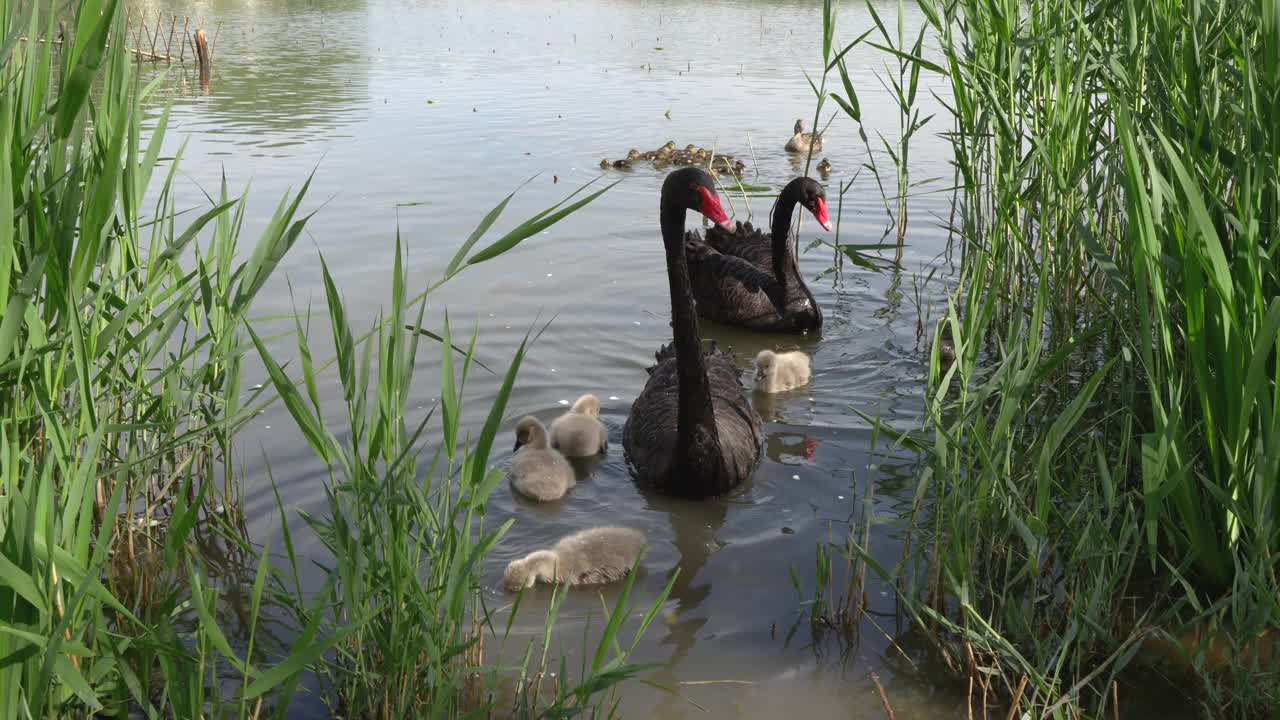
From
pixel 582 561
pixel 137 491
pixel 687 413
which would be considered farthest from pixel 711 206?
pixel 137 491

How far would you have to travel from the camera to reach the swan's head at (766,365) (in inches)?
214

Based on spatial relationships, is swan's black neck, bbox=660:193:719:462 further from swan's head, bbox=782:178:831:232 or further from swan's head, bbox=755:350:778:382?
swan's head, bbox=782:178:831:232

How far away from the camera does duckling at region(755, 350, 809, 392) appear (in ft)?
17.8

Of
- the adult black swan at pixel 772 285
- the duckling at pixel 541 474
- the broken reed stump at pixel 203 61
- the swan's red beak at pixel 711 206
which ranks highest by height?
the broken reed stump at pixel 203 61

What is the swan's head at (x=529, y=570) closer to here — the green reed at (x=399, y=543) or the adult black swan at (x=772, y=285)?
the green reed at (x=399, y=543)

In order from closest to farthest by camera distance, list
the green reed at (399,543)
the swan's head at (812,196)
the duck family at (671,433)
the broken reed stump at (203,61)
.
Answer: the green reed at (399,543)
the duck family at (671,433)
the swan's head at (812,196)
the broken reed stump at (203,61)

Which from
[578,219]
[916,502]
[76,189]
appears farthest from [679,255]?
[578,219]

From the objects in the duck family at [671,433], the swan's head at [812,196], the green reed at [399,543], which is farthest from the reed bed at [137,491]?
the swan's head at [812,196]

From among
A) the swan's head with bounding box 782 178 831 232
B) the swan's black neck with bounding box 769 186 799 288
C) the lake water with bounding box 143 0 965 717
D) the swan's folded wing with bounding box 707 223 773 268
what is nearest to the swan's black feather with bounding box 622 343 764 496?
the lake water with bounding box 143 0 965 717

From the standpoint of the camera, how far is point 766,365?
549 centimetres

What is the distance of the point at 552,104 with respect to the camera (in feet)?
45.5

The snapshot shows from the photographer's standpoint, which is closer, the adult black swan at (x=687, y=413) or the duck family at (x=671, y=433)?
the duck family at (x=671, y=433)

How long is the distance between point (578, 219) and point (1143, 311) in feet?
21.3

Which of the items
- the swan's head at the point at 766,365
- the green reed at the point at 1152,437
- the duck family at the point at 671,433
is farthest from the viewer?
the swan's head at the point at 766,365
